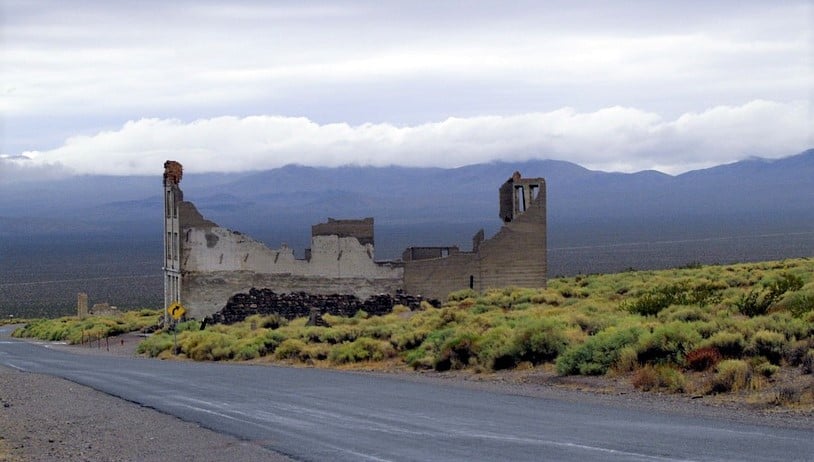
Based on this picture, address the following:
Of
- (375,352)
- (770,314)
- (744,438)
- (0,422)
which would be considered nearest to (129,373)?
(375,352)

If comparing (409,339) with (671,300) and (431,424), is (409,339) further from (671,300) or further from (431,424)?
(431,424)

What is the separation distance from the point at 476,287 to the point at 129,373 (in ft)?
68.7

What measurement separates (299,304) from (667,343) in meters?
27.9

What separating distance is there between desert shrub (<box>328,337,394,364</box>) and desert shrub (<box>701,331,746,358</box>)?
36.1 feet

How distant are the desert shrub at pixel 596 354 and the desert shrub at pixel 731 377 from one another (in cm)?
323


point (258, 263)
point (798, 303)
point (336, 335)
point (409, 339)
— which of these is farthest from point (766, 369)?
point (258, 263)

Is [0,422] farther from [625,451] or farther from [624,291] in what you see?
[624,291]

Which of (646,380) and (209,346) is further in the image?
(209,346)

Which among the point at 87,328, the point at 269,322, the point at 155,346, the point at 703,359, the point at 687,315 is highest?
the point at 687,315

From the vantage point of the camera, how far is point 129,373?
29.2 m

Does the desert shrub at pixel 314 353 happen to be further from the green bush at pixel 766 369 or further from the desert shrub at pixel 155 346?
the green bush at pixel 766 369

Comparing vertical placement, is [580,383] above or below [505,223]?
below

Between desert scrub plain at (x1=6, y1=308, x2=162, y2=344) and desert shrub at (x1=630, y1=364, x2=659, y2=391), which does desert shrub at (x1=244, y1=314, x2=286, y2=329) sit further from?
desert shrub at (x1=630, y1=364, x2=659, y2=391)

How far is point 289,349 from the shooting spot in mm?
34125
